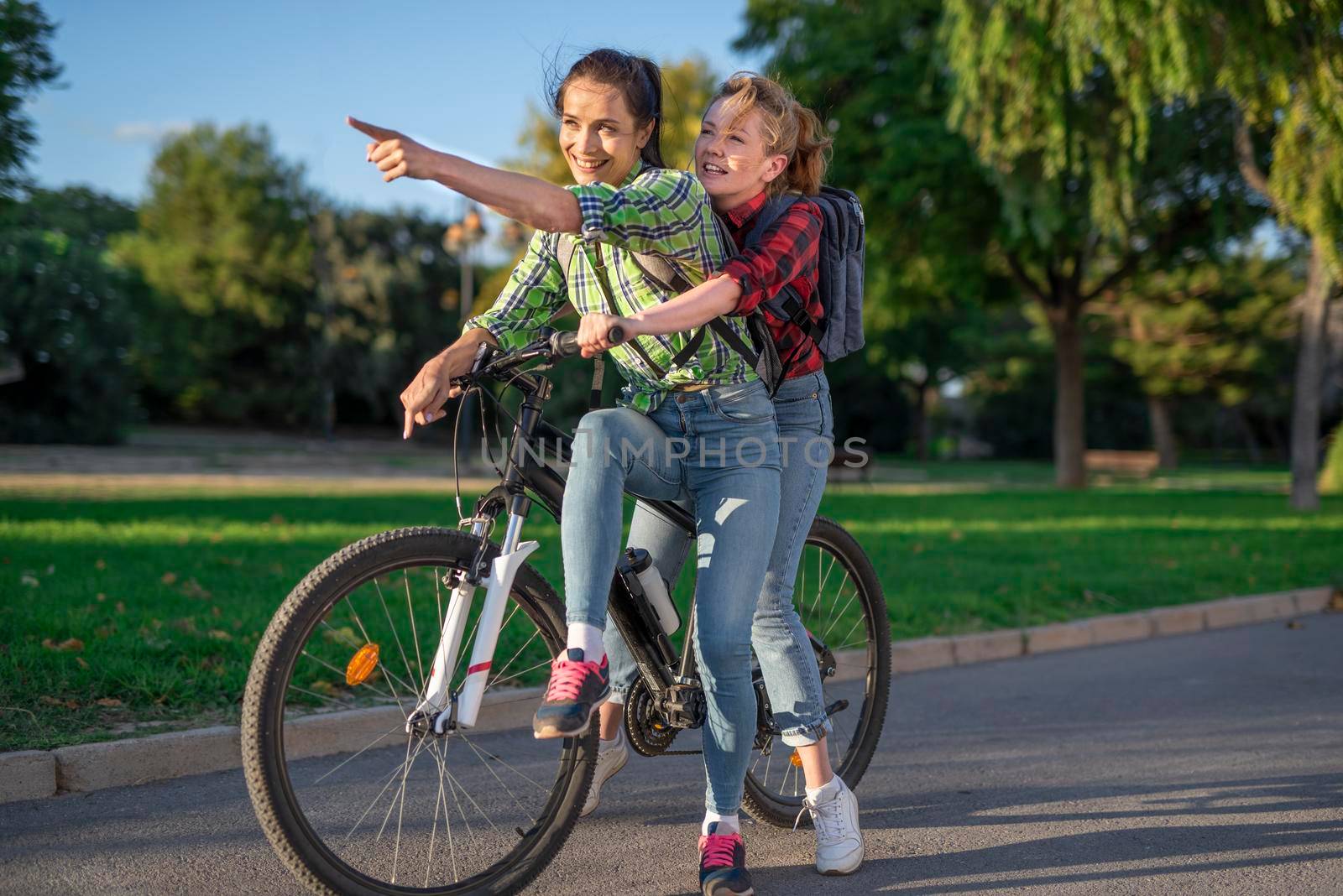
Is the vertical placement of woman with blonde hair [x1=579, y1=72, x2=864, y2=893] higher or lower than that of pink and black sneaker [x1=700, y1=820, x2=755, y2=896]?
higher

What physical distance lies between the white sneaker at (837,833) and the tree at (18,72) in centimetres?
1042

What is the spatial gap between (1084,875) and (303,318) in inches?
1732

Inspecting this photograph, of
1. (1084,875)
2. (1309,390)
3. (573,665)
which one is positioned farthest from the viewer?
(1309,390)

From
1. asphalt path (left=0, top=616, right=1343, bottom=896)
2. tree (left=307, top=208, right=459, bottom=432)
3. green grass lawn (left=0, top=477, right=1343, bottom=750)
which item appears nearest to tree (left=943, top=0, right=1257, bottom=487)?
green grass lawn (left=0, top=477, right=1343, bottom=750)

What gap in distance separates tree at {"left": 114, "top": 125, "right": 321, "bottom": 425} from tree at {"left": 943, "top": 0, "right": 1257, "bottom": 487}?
1207 inches

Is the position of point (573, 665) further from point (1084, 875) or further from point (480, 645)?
point (1084, 875)

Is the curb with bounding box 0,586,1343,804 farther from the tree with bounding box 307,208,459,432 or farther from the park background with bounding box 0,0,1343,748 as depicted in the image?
the tree with bounding box 307,208,459,432

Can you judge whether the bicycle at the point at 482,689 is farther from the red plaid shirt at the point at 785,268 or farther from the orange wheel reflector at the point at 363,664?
the red plaid shirt at the point at 785,268

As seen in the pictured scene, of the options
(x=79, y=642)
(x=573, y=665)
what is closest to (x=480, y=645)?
(x=573, y=665)

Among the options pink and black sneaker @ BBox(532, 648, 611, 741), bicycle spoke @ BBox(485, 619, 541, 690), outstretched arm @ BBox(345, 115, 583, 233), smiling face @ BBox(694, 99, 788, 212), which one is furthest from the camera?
bicycle spoke @ BBox(485, 619, 541, 690)

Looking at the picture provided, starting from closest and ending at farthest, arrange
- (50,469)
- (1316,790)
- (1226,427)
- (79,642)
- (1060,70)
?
(1316,790) → (79,642) → (1060,70) → (50,469) → (1226,427)

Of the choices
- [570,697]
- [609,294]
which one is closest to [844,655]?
[570,697]

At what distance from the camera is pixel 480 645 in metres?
2.74

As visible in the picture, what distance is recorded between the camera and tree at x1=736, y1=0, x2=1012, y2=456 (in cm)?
1827
